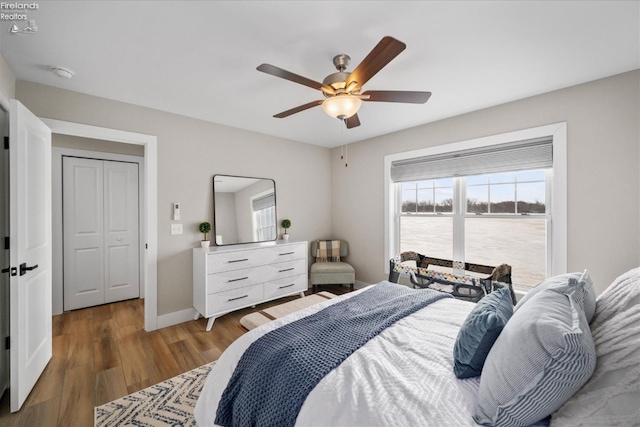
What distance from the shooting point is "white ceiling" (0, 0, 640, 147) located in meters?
1.56

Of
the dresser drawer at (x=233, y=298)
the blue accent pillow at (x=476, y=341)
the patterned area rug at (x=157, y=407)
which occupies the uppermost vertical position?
the blue accent pillow at (x=476, y=341)

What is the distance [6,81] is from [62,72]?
0.37 meters

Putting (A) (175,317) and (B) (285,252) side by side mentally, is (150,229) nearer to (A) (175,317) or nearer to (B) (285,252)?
(A) (175,317)

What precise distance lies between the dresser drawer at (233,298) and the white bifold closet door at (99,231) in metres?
1.82

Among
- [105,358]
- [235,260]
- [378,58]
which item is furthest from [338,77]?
[105,358]

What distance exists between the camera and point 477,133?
10.2 ft

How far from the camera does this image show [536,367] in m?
0.85

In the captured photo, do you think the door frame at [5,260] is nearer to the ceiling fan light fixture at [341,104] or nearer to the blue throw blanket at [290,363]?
the blue throw blanket at [290,363]

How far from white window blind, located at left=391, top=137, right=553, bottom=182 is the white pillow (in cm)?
221

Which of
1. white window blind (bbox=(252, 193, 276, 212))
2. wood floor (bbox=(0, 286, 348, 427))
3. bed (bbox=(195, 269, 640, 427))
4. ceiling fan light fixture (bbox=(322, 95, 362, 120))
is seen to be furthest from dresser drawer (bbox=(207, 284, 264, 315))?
ceiling fan light fixture (bbox=(322, 95, 362, 120))

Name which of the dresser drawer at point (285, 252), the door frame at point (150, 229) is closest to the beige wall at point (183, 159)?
the door frame at point (150, 229)

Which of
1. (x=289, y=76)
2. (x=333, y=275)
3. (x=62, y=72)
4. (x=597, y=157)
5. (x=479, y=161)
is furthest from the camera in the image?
(x=333, y=275)

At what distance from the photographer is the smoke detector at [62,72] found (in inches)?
83.9

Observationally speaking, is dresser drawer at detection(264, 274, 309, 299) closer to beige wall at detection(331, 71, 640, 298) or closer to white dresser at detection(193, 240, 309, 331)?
white dresser at detection(193, 240, 309, 331)
